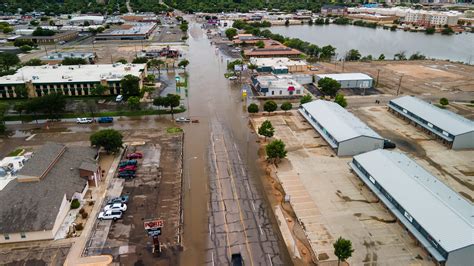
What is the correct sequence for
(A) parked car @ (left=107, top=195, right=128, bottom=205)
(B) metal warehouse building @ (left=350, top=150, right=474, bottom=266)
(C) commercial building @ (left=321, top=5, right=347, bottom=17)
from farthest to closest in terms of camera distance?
(C) commercial building @ (left=321, top=5, right=347, bottom=17)
(A) parked car @ (left=107, top=195, right=128, bottom=205)
(B) metal warehouse building @ (left=350, top=150, right=474, bottom=266)

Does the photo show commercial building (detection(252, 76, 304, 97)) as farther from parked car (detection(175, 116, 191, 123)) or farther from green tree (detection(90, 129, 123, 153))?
green tree (detection(90, 129, 123, 153))

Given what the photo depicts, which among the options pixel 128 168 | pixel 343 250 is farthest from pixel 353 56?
pixel 343 250

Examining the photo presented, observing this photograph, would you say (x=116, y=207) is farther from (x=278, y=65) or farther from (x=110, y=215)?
(x=278, y=65)

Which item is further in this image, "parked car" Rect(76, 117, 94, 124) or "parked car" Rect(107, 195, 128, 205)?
"parked car" Rect(76, 117, 94, 124)

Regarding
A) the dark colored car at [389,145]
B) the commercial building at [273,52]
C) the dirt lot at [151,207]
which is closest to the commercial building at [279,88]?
the dark colored car at [389,145]

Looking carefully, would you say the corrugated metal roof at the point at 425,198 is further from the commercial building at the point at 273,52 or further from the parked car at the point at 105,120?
the commercial building at the point at 273,52

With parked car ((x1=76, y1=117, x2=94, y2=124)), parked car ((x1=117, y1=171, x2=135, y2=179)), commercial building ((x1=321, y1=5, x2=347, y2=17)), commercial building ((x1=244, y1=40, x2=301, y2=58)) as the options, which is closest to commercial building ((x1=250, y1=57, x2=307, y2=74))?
commercial building ((x1=244, y1=40, x2=301, y2=58))

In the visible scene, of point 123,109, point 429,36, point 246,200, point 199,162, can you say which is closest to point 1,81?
point 123,109
